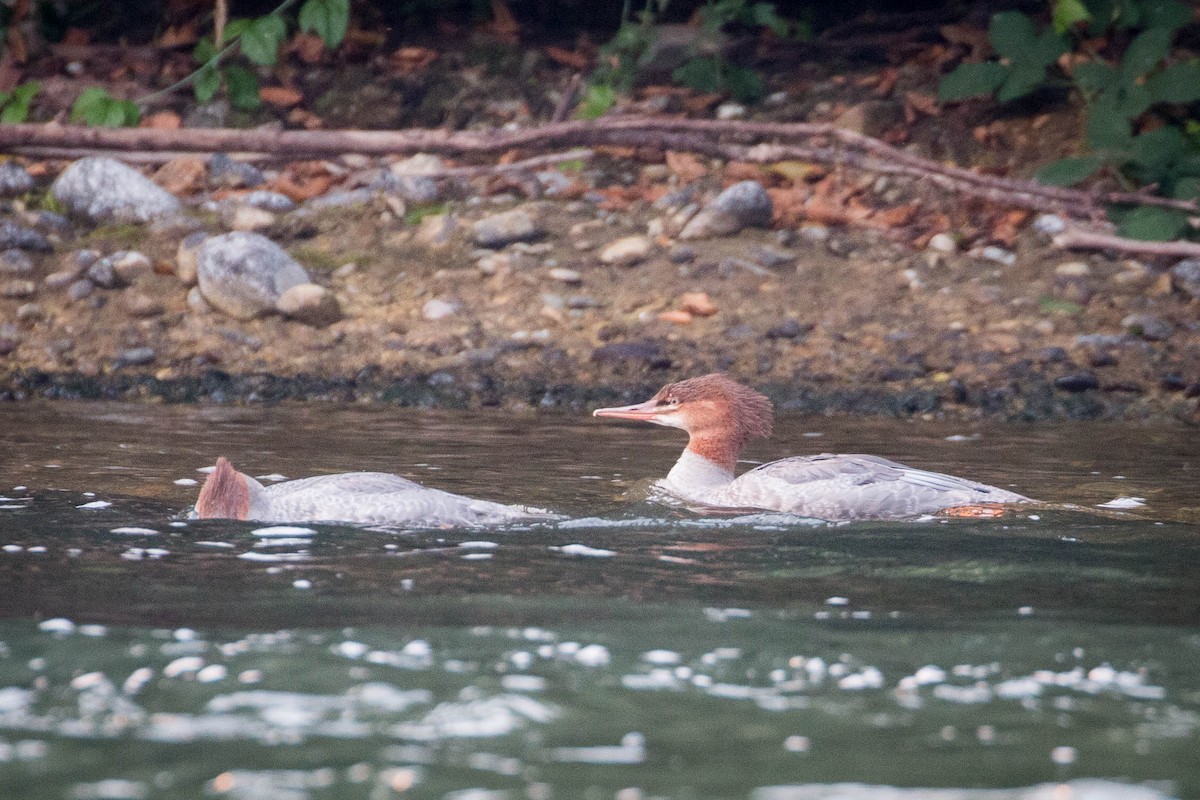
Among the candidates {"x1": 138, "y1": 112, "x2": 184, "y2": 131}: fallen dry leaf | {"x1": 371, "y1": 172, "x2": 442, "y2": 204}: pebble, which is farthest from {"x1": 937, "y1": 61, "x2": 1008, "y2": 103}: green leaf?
{"x1": 138, "y1": 112, "x2": 184, "y2": 131}: fallen dry leaf

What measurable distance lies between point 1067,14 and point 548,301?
13.0ft

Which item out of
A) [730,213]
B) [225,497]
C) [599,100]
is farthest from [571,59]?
[225,497]

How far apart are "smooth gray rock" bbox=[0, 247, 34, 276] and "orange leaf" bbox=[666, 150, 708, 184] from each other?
4.56 m

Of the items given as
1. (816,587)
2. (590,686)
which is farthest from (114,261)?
(590,686)

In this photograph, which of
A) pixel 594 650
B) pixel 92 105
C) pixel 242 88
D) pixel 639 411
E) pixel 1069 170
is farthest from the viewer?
pixel 242 88

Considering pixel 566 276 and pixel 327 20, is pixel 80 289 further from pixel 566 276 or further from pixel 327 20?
pixel 566 276

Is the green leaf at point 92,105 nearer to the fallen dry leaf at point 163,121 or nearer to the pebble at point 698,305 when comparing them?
the fallen dry leaf at point 163,121

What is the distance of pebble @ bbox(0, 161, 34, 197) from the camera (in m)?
11.3

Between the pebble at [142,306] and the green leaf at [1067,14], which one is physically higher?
the green leaf at [1067,14]

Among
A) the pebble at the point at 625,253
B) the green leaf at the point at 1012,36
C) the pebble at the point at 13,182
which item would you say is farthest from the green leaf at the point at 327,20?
the green leaf at the point at 1012,36

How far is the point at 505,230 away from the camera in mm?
10836

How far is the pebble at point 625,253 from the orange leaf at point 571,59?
113 inches

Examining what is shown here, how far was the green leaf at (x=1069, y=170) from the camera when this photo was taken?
10.5m

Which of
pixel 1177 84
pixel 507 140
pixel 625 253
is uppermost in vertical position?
pixel 1177 84
